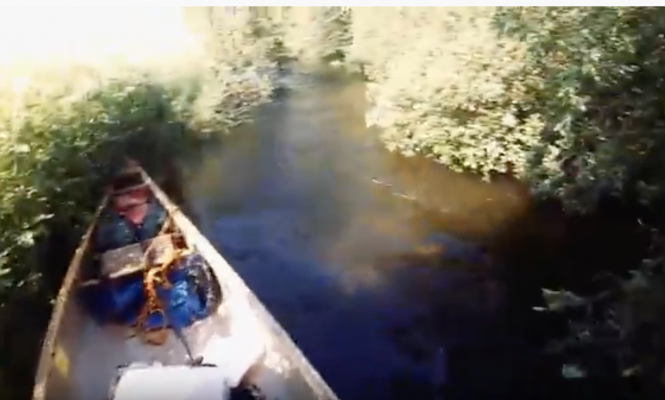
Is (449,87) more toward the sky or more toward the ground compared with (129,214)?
more toward the sky

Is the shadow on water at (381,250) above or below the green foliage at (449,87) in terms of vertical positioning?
below

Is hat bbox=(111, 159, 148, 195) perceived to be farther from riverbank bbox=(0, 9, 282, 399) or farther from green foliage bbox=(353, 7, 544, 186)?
green foliage bbox=(353, 7, 544, 186)

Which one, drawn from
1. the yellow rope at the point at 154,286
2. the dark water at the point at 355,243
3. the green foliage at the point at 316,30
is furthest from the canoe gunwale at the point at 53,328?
the green foliage at the point at 316,30

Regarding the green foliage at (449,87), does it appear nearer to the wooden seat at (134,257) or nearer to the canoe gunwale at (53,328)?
the wooden seat at (134,257)

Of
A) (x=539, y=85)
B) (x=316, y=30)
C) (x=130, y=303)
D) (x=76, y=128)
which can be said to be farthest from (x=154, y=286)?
(x=539, y=85)

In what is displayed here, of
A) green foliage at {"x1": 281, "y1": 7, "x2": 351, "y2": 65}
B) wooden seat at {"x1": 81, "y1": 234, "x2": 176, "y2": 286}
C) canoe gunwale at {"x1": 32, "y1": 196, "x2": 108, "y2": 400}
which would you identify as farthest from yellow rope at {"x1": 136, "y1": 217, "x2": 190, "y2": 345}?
green foliage at {"x1": 281, "y1": 7, "x2": 351, "y2": 65}

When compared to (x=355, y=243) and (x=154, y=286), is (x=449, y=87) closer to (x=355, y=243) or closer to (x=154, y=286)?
(x=355, y=243)

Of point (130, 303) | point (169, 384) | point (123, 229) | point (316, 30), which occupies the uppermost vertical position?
point (316, 30)
